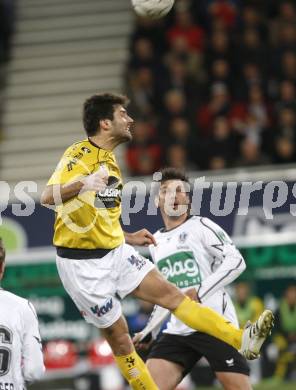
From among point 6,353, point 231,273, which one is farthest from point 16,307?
point 231,273

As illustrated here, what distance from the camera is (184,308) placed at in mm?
7434

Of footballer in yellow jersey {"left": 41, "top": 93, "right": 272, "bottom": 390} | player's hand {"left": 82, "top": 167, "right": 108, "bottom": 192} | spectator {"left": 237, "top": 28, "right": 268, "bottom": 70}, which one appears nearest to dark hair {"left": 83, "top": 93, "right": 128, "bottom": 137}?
footballer in yellow jersey {"left": 41, "top": 93, "right": 272, "bottom": 390}

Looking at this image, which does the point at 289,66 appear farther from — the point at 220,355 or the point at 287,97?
the point at 220,355

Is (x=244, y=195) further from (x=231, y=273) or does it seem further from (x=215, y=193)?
(x=231, y=273)

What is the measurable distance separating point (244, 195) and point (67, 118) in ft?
14.6

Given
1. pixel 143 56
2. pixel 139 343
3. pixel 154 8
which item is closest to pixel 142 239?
pixel 139 343

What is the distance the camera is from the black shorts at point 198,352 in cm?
794

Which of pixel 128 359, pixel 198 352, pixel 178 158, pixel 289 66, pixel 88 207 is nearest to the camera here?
pixel 88 207

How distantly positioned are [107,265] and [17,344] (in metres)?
1.22

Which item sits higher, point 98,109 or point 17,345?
point 98,109

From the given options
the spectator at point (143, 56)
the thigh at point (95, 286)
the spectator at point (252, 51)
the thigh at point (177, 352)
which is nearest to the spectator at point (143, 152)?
the spectator at point (143, 56)

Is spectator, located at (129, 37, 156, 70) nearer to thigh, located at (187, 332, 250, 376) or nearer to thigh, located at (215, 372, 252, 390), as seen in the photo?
thigh, located at (187, 332, 250, 376)

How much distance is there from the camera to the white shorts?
745cm

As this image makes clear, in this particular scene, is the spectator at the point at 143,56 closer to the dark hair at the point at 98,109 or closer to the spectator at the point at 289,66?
the spectator at the point at 289,66
